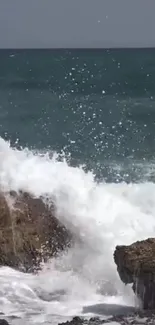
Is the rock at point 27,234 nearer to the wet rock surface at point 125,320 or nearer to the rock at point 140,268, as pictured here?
the rock at point 140,268

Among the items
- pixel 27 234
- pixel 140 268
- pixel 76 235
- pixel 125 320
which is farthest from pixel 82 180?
pixel 125 320

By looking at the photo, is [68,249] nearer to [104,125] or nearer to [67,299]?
[67,299]

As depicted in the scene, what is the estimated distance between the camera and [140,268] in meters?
12.2

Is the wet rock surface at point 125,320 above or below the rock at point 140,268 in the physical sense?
below

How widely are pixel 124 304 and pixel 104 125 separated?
81.0 feet

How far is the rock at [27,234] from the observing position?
1485 cm

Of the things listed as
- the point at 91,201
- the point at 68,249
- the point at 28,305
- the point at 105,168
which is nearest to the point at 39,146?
the point at 105,168

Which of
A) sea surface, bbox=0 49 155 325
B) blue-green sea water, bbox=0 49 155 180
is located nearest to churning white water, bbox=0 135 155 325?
sea surface, bbox=0 49 155 325

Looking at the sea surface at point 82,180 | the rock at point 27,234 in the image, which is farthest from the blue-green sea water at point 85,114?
the rock at point 27,234

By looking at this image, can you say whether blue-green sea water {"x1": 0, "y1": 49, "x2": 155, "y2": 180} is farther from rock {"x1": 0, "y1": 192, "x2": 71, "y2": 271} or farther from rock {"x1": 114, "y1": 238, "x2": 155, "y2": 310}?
rock {"x1": 114, "y1": 238, "x2": 155, "y2": 310}

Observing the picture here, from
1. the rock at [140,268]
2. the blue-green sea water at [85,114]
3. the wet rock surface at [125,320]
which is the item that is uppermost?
the blue-green sea water at [85,114]

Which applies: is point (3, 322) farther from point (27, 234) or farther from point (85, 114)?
point (85, 114)

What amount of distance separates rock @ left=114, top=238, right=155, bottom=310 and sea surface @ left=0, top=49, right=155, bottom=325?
2.03 ft

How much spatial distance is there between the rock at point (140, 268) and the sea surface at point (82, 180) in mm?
619
